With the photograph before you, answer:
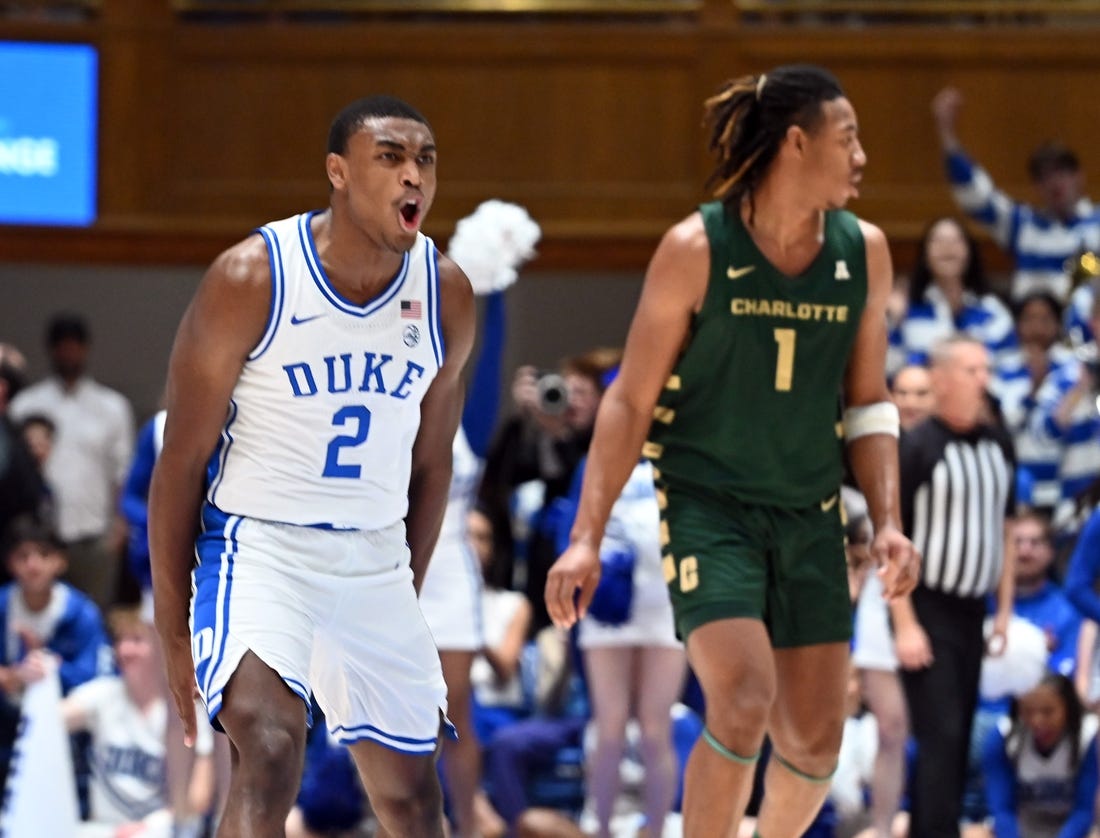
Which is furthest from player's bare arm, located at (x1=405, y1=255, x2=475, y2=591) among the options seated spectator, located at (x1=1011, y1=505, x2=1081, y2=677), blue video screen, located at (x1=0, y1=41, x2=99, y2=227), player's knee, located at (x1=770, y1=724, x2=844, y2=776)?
blue video screen, located at (x1=0, y1=41, x2=99, y2=227)

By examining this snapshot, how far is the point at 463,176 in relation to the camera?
1012 cm

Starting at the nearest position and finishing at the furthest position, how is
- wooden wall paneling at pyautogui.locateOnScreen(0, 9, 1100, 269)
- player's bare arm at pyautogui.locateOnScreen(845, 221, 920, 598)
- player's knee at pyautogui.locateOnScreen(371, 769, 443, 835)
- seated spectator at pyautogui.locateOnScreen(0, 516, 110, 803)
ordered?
player's knee at pyautogui.locateOnScreen(371, 769, 443, 835) → player's bare arm at pyautogui.locateOnScreen(845, 221, 920, 598) → seated spectator at pyautogui.locateOnScreen(0, 516, 110, 803) → wooden wall paneling at pyautogui.locateOnScreen(0, 9, 1100, 269)

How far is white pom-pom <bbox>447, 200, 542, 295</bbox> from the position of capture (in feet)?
20.3

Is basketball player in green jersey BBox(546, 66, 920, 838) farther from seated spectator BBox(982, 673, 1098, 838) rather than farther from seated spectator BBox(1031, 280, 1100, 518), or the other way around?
seated spectator BBox(1031, 280, 1100, 518)

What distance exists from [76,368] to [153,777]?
2952 millimetres

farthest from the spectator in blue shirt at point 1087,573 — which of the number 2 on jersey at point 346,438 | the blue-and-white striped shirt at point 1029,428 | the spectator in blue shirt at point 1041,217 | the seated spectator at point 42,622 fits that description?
the seated spectator at point 42,622

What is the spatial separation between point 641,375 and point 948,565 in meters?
2.26

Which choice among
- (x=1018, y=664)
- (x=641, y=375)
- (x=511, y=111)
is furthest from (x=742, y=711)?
(x=511, y=111)

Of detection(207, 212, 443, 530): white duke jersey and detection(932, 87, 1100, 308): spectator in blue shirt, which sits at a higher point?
detection(932, 87, 1100, 308): spectator in blue shirt

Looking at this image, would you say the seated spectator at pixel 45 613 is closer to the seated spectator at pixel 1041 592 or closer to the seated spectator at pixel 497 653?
the seated spectator at pixel 497 653

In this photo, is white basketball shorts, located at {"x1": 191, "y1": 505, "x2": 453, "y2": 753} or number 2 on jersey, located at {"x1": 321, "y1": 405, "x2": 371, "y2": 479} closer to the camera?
white basketball shorts, located at {"x1": 191, "y1": 505, "x2": 453, "y2": 753}

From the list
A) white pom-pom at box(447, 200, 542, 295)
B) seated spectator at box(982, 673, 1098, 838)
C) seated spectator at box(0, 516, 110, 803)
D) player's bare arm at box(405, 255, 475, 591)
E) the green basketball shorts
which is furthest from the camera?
seated spectator at box(0, 516, 110, 803)

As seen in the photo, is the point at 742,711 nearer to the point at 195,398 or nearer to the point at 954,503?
the point at 195,398

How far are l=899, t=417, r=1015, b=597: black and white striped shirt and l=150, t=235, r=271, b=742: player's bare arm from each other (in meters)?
2.98
